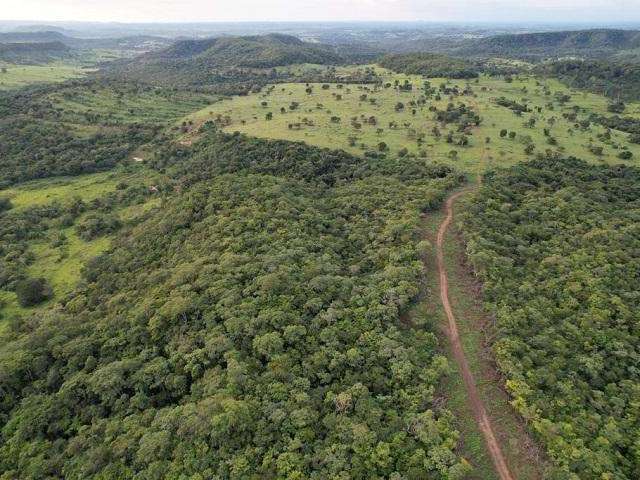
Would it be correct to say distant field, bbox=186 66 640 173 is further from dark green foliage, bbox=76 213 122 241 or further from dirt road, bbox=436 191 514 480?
dark green foliage, bbox=76 213 122 241

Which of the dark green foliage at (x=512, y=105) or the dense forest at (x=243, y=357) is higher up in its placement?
the dark green foliage at (x=512, y=105)

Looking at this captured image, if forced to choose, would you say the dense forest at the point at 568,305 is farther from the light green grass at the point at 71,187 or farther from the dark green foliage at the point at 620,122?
the light green grass at the point at 71,187

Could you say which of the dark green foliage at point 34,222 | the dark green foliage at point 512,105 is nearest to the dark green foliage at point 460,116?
the dark green foliage at point 512,105

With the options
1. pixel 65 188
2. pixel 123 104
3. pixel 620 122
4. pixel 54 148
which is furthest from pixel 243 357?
pixel 123 104

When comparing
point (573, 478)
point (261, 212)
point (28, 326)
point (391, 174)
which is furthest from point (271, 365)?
point (391, 174)

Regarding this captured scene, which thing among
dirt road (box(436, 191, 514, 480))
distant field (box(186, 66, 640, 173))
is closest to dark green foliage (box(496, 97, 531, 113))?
distant field (box(186, 66, 640, 173))
